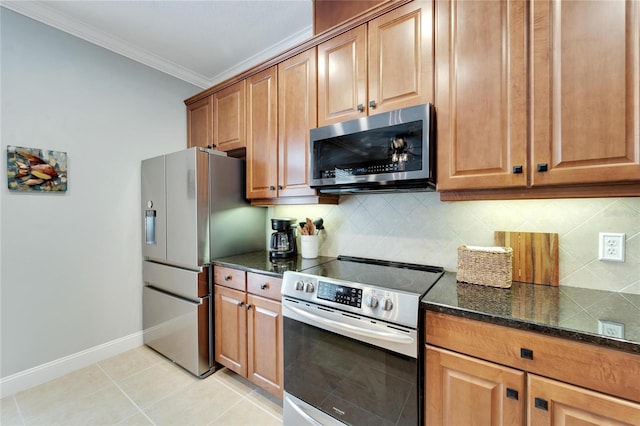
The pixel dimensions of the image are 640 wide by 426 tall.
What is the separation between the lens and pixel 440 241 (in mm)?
1698

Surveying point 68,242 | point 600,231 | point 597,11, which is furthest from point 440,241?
point 68,242

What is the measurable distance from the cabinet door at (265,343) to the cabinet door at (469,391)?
0.90 metres

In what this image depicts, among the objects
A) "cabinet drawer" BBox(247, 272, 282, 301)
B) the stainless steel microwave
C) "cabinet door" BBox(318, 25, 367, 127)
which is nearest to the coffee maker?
"cabinet drawer" BBox(247, 272, 282, 301)

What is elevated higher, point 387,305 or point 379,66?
point 379,66

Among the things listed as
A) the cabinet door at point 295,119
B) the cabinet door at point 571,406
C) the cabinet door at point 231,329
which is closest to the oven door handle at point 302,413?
the cabinet door at point 231,329

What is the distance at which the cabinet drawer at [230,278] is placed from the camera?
1.90 metres

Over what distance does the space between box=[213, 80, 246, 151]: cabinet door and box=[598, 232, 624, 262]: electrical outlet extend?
2333 millimetres

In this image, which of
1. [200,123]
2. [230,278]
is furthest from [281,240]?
[200,123]

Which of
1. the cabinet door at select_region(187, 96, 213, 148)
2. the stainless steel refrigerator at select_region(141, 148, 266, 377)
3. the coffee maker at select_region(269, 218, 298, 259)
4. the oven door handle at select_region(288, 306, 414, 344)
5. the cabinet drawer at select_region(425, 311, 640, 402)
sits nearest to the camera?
the cabinet drawer at select_region(425, 311, 640, 402)

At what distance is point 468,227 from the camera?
1605 millimetres

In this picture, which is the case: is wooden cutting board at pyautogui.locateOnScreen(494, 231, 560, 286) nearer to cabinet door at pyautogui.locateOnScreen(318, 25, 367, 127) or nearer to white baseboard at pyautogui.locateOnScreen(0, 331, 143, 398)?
cabinet door at pyautogui.locateOnScreen(318, 25, 367, 127)

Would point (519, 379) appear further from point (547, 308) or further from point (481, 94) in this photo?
point (481, 94)

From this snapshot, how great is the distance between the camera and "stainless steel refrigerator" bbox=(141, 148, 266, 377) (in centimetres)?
205

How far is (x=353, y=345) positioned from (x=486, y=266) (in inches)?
30.2
